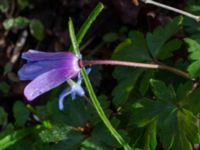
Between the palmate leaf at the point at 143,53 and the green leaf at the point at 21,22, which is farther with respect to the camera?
the green leaf at the point at 21,22

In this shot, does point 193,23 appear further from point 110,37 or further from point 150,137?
point 110,37

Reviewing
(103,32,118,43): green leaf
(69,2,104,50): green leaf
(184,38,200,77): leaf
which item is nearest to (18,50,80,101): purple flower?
(69,2,104,50): green leaf

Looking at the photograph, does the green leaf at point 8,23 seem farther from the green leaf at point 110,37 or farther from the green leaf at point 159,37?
the green leaf at point 159,37

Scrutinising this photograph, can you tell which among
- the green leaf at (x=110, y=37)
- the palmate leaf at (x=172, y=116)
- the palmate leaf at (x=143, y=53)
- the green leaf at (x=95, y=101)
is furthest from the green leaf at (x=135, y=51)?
the green leaf at (x=110, y=37)

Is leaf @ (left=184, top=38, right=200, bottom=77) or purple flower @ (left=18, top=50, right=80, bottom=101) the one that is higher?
purple flower @ (left=18, top=50, right=80, bottom=101)

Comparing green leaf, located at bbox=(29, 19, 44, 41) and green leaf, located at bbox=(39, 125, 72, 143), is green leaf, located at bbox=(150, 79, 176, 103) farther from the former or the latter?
green leaf, located at bbox=(29, 19, 44, 41)

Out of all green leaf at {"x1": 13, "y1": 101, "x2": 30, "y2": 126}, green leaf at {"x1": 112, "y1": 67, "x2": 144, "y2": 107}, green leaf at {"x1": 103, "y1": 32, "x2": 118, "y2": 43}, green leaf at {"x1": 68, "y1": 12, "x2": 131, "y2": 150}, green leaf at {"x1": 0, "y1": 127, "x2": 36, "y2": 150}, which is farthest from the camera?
green leaf at {"x1": 103, "y1": 32, "x2": 118, "y2": 43}

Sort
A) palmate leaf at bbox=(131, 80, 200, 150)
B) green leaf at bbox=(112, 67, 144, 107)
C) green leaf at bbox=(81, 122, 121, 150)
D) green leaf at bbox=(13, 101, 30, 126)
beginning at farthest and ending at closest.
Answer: green leaf at bbox=(13, 101, 30, 126), green leaf at bbox=(112, 67, 144, 107), green leaf at bbox=(81, 122, 121, 150), palmate leaf at bbox=(131, 80, 200, 150)
